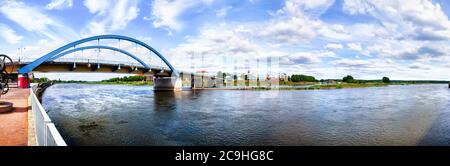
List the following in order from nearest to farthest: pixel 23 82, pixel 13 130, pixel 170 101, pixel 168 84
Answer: pixel 13 130
pixel 170 101
pixel 23 82
pixel 168 84

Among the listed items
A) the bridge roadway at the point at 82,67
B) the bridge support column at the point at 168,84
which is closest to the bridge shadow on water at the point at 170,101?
the bridge roadway at the point at 82,67

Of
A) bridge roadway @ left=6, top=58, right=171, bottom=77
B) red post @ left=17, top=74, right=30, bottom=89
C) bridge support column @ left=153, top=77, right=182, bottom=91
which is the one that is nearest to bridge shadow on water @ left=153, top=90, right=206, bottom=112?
bridge roadway @ left=6, top=58, right=171, bottom=77

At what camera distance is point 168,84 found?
68188 millimetres

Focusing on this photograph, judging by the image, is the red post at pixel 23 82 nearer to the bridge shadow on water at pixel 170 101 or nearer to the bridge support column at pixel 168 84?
the bridge shadow on water at pixel 170 101

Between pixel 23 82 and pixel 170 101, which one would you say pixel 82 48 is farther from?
pixel 170 101

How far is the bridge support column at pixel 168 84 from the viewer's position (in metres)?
67.8

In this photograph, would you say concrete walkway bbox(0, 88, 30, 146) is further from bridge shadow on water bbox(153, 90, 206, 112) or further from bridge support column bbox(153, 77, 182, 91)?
bridge support column bbox(153, 77, 182, 91)

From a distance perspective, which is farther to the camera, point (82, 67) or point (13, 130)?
point (82, 67)

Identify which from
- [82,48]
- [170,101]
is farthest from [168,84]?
[170,101]

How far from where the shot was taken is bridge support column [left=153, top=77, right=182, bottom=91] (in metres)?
67.8
